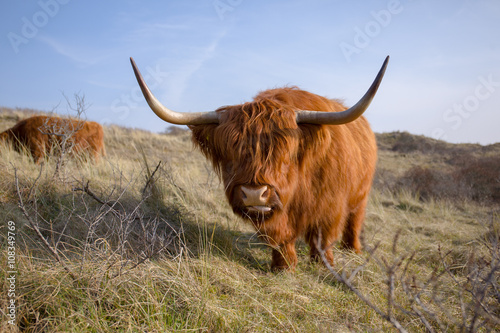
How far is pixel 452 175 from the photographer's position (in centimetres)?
913

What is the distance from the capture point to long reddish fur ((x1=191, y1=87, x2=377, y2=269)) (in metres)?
2.56

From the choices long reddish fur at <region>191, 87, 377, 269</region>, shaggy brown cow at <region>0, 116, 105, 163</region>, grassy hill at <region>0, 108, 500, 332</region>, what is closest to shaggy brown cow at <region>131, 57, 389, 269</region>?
long reddish fur at <region>191, 87, 377, 269</region>

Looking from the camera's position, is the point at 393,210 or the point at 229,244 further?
the point at 393,210

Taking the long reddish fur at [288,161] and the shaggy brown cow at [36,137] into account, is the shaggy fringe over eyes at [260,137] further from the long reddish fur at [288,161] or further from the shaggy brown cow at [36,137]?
the shaggy brown cow at [36,137]

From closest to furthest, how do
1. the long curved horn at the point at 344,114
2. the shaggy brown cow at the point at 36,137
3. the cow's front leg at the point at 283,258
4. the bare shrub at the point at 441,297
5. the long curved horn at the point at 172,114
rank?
the bare shrub at the point at 441,297 → the long curved horn at the point at 344,114 → the long curved horn at the point at 172,114 → the cow's front leg at the point at 283,258 → the shaggy brown cow at the point at 36,137

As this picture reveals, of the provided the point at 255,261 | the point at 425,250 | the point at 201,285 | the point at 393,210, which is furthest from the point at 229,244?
the point at 393,210

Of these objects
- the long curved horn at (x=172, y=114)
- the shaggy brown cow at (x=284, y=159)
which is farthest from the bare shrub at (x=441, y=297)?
the long curved horn at (x=172, y=114)

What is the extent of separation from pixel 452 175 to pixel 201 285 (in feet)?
31.4

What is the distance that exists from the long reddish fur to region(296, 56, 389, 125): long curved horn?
76 millimetres

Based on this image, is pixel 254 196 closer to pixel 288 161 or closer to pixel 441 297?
pixel 288 161

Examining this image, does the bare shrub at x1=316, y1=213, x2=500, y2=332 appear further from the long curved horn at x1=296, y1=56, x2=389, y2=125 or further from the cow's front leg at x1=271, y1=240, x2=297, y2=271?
the long curved horn at x1=296, y1=56, x2=389, y2=125

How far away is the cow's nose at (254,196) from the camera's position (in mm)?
2361

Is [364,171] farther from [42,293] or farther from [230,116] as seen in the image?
[42,293]

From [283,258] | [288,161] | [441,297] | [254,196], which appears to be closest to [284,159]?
[288,161]
